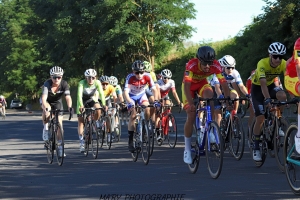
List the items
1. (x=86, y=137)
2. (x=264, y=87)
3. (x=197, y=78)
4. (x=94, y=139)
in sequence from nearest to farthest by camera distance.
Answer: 1. (x=264, y=87)
2. (x=197, y=78)
3. (x=94, y=139)
4. (x=86, y=137)

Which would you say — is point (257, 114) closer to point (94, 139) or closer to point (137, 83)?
point (137, 83)

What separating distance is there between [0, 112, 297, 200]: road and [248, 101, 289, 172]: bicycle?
270mm

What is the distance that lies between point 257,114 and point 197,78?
113 cm

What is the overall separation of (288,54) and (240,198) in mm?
25968

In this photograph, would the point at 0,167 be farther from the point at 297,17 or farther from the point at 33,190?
the point at 297,17

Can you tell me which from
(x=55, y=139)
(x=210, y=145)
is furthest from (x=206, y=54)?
(x=55, y=139)

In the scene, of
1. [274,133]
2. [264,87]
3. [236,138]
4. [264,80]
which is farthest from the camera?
[236,138]

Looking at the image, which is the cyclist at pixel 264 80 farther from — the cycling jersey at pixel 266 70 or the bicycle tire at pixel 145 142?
the bicycle tire at pixel 145 142

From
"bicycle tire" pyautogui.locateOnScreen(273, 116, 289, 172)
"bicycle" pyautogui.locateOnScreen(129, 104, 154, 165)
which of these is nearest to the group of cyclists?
"bicycle" pyautogui.locateOnScreen(129, 104, 154, 165)

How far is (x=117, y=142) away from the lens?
66.1ft

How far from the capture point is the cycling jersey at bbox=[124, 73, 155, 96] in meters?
14.5

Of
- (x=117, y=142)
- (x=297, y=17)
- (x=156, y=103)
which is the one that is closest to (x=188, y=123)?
(x=156, y=103)

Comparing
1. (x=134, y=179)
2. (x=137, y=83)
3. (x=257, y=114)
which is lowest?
(x=134, y=179)

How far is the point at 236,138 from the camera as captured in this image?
13391 mm
